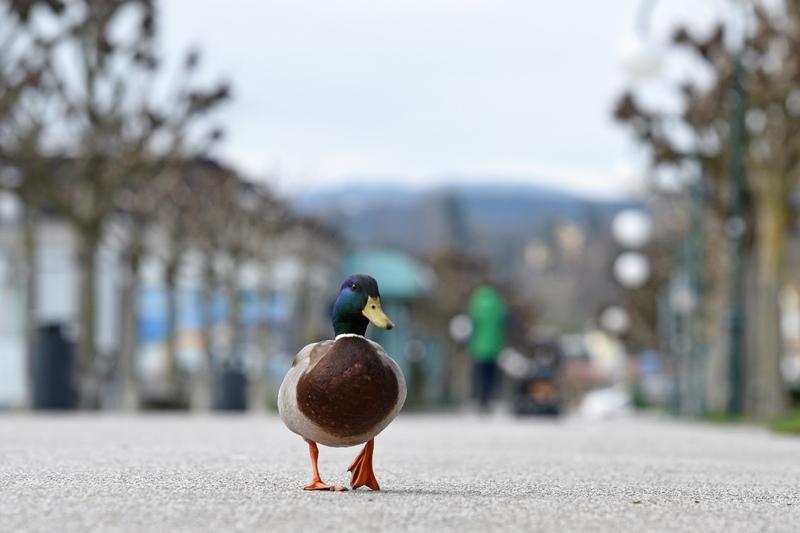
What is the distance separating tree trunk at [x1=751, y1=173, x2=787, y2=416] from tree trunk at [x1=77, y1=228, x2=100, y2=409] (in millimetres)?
11754

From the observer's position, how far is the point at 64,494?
25.1ft

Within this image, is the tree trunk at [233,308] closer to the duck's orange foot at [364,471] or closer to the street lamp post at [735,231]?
the street lamp post at [735,231]

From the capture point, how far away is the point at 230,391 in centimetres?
3597

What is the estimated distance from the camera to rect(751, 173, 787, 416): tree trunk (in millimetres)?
31031

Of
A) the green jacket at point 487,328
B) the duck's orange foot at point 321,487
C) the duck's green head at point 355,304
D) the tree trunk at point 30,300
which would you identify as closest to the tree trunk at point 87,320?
the tree trunk at point 30,300

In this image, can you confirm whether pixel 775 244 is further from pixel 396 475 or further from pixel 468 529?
pixel 468 529

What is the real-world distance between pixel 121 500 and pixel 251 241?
48.6m

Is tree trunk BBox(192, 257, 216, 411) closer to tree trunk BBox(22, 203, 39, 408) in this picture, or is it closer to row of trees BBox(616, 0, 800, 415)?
tree trunk BBox(22, 203, 39, 408)

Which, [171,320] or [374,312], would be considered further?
[171,320]

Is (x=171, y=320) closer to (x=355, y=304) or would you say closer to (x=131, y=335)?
(x=131, y=335)

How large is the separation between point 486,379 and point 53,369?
773 cm

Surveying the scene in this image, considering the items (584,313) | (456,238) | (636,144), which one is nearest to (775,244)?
(636,144)

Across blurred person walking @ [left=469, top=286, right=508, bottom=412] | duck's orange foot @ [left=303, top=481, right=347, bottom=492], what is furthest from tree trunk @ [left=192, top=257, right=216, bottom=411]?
duck's orange foot @ [left=303, top=481, right=347, bottom=492]

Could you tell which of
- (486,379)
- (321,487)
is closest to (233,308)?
(486,379)
